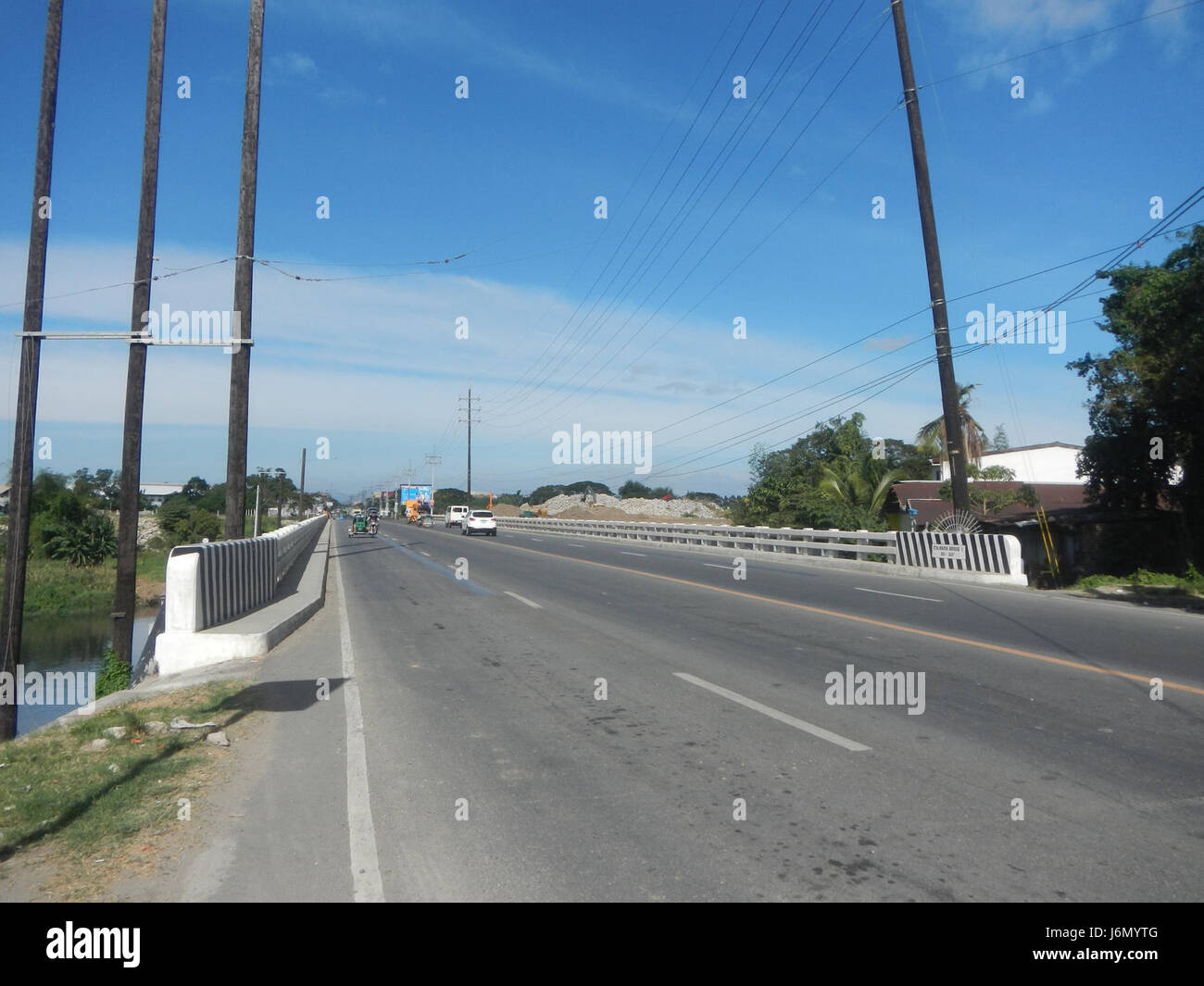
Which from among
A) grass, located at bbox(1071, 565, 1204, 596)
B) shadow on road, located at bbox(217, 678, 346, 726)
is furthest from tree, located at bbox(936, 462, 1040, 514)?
shadow on road, located at bbox(217, 678, 346, 726)

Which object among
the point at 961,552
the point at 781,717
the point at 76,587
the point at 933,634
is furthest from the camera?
the point at 76,587

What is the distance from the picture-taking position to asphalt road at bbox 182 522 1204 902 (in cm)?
439

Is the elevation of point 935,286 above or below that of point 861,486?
above

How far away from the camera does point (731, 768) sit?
616cm

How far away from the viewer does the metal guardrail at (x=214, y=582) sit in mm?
10617

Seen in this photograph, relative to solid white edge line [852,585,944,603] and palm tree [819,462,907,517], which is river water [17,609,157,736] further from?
palm tree [819,462,907,517]

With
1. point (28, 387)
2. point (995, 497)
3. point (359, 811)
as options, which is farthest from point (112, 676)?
point (995, 497)

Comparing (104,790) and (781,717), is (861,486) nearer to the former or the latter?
(781,717)

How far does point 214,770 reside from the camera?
6.29m

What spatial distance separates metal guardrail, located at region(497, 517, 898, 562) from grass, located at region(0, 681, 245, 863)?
19.8 meters

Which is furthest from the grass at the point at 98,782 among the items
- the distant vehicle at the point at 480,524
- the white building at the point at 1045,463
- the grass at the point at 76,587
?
the white building at the point at 1045,463

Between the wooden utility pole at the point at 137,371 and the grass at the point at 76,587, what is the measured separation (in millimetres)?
18193

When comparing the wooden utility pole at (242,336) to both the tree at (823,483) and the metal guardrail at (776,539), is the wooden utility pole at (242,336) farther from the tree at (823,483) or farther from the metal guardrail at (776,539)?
the tree at (823,483)

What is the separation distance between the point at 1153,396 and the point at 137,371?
22.6m
